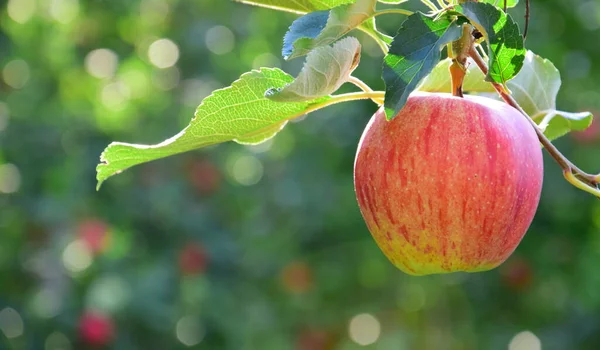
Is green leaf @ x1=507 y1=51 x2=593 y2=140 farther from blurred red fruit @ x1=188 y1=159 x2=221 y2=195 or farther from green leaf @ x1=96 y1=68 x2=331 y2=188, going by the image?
blurred red fruit @ x1=188 y1=159 x2=221 y2=195

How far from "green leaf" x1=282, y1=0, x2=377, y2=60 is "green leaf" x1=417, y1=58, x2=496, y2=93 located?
19 centimetres

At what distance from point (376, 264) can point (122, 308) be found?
4.85 ft

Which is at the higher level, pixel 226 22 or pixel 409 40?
pixel 409 40

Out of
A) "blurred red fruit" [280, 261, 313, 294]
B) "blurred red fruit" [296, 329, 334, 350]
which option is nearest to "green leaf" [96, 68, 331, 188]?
"blurred red fruit" [280, 261, 313, 294]

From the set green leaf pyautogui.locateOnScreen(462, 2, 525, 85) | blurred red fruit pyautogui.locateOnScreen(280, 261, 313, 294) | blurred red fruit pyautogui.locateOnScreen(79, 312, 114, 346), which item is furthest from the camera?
blurred red fruit pyautogui.locateOnScreen(280, 261, 313, 294)

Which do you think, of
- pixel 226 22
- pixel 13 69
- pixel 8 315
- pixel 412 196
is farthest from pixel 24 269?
pixel 412 196

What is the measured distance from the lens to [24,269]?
14.7 ft

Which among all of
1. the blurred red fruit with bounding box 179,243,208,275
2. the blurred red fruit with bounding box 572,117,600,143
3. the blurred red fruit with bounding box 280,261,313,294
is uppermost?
the blurred red fruit with bounding box 572,117,600,143

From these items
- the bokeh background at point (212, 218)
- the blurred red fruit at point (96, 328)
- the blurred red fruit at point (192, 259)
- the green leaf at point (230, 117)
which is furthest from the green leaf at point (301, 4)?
the blurred red fruit at point (192, 259)

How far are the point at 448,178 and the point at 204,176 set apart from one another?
397 cm

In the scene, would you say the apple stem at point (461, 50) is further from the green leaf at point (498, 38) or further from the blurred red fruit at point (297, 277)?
the blurred red fruit at point (297, 277)

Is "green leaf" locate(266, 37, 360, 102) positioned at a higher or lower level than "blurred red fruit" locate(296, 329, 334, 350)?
higher

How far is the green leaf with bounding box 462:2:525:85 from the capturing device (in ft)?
2.39

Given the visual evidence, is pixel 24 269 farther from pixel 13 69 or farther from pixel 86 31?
pixel 86 31
